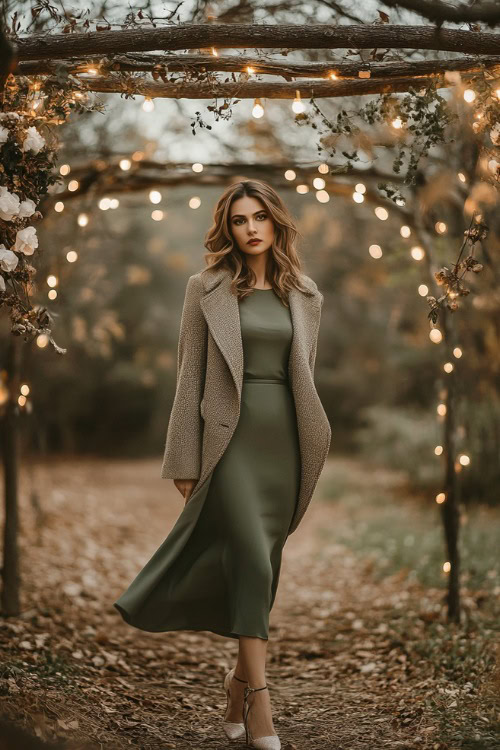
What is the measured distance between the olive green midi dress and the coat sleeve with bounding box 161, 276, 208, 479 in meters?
0.13

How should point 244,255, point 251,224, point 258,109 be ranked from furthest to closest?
point 258,109 < point 244,255 < point 251,224

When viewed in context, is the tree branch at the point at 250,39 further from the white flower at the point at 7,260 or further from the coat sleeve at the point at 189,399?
the coat sleeve at the point at 189,399

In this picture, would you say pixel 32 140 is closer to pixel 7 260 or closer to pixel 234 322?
pixel 7 260

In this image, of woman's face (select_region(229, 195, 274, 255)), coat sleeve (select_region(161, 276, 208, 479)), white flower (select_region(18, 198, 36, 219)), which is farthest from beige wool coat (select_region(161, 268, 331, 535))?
white flower (select_region(18, 198, 36, 219))

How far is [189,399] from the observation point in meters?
3.39

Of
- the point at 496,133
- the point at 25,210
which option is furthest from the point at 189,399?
the point at 496,133

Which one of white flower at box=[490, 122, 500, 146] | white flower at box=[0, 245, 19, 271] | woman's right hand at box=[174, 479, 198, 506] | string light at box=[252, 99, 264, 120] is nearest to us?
white flower at box=[0, 245, 19, 271]

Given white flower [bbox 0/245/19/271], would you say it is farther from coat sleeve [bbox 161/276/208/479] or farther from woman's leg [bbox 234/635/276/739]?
woman's leg [bbox 234/635/276/739]

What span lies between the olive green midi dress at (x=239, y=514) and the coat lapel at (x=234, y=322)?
5cm

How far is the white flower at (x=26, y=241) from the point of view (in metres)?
3.35

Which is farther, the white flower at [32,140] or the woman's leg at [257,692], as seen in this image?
the white flower at [32,140]

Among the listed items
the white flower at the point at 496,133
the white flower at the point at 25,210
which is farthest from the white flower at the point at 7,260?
the white flower at the point at 496,133

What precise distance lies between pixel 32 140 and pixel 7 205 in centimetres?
32

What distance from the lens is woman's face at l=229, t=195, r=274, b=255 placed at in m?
3.49
